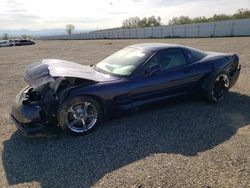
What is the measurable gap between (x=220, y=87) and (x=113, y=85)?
241 cm

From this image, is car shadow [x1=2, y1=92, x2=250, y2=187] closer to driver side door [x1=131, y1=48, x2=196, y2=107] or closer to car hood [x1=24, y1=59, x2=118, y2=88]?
driver side door [x1=131, y1=48, x2=196, y2=107]

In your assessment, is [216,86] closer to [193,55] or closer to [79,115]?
[193,55]

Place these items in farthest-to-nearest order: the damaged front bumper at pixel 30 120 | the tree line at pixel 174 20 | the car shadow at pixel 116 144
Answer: the tree line at pixel 174 20
the damaged front bumper at pixel 30 120
the car shadow at pixel 116 144

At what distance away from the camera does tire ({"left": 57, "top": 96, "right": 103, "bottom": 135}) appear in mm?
4266

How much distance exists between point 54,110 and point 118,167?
134cm

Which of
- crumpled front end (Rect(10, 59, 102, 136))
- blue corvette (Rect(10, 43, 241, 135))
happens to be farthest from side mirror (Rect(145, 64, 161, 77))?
crumpled front end (Rect(10, 59, 102, 136))

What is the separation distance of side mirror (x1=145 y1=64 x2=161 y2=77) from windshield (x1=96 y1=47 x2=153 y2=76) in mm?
178

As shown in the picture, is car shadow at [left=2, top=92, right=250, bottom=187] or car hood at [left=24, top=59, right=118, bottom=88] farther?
car hood at [left=24, top=59, right=118, bottom=88]

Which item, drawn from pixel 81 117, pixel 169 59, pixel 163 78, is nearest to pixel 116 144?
pixel 81 117

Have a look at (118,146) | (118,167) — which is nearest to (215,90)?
(118,146)

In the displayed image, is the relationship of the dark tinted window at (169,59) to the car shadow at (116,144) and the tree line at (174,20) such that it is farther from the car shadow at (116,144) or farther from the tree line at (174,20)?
the tree line at (174,20)

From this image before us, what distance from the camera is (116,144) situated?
13.8 ft

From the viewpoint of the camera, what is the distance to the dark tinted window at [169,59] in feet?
16.8

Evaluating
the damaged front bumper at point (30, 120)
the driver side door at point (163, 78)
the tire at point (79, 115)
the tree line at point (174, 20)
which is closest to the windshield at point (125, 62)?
the driver side door at point (163, 78)
